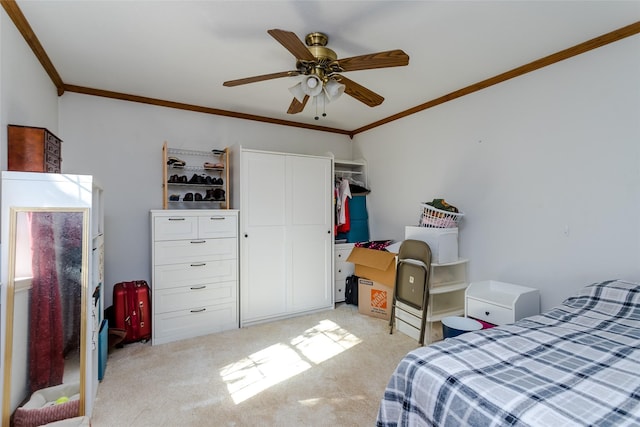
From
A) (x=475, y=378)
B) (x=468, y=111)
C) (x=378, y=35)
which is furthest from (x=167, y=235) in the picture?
(x=468, y=111)

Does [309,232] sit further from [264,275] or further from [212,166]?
[212,166]

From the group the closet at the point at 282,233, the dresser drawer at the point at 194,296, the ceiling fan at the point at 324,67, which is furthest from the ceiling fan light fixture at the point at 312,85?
the dresser drawer at the point at 194,296

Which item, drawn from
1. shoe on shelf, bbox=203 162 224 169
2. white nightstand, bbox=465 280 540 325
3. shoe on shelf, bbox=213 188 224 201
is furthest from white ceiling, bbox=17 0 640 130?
white nightstand, bbox=465 280 540 325

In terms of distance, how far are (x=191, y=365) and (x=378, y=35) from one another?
293cm

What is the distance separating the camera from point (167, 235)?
2975 millimetres

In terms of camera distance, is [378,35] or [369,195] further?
[369,195]

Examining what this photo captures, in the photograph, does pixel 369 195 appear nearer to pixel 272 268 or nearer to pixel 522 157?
pixel 272 268

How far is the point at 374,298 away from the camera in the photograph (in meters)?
3.56

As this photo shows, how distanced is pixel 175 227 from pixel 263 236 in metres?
0.91

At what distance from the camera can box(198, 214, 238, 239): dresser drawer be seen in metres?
3.13

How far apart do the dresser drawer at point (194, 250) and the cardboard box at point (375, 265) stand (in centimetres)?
146

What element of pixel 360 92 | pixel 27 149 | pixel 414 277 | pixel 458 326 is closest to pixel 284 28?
pixel 360 92

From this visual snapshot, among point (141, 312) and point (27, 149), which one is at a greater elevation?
point (27, 149)

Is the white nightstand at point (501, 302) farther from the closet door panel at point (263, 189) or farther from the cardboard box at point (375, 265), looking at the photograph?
the closet door panel at point (263, 189)
